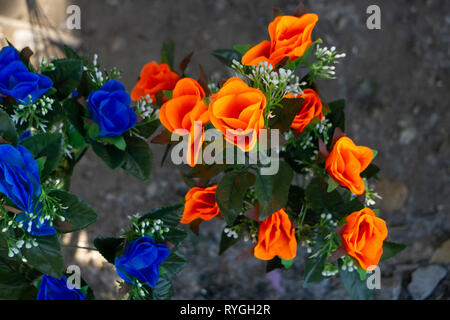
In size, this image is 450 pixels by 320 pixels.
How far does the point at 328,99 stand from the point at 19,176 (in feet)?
3.73

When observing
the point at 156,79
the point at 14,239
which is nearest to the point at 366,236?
the point at 156,79

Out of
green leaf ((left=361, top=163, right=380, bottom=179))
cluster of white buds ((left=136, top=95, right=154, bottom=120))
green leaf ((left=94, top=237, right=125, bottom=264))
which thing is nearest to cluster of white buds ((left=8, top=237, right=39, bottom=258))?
green leaf ((left=94, top=237, right=125, bottom=264))

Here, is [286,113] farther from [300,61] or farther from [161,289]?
[161,289]

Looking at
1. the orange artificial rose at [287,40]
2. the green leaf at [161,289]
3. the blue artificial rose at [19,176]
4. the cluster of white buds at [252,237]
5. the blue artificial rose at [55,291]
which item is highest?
the orange artificial rose at [287,40]

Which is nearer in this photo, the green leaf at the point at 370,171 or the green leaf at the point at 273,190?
the green leaf at the point at 273,190

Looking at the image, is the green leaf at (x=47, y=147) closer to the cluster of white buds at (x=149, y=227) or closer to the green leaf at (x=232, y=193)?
the cluster of white buds at (x=149, y=227)

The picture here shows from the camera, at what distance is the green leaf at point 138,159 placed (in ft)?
2.87

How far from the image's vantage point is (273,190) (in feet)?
2.45

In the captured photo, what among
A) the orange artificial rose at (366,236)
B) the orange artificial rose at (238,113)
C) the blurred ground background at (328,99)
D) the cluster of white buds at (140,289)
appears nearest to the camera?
the orange artificial rose at (238,113)

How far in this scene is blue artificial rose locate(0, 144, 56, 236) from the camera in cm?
65

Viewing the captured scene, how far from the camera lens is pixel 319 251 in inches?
31.6

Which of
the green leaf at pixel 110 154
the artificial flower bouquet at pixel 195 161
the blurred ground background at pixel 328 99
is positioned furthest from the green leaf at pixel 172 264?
the blurred ground background at pixel 328 99
